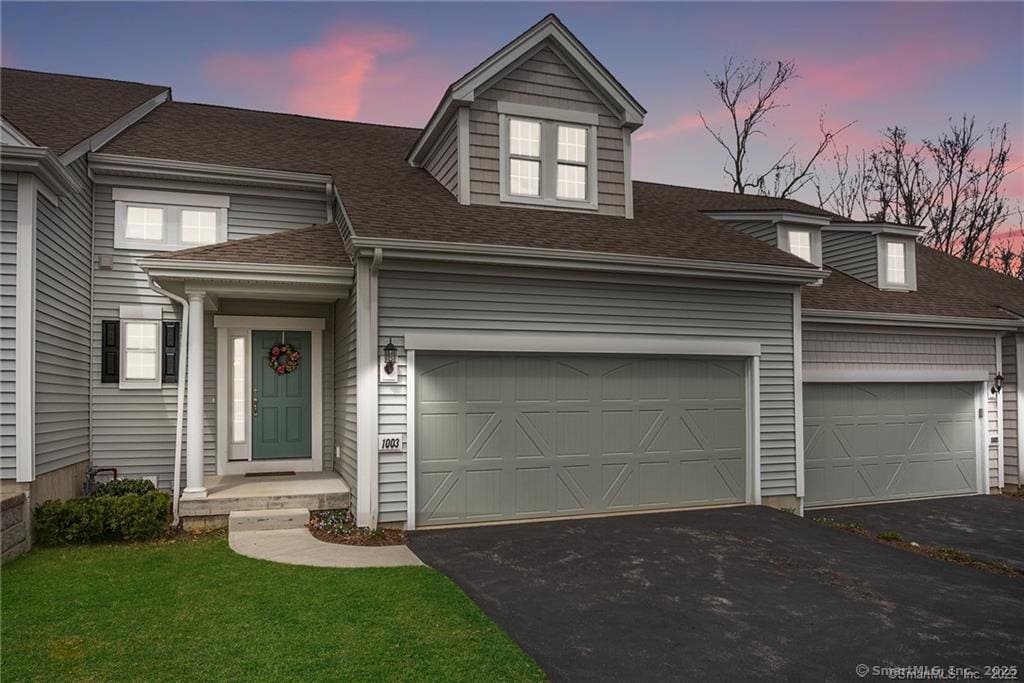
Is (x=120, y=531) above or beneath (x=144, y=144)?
beneath

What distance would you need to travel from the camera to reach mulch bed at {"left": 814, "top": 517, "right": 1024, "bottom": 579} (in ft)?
22.5

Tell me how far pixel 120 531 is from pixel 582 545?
4.95 meters

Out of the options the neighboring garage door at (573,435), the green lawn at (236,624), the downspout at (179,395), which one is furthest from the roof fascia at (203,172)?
the green lawn at (236,624)

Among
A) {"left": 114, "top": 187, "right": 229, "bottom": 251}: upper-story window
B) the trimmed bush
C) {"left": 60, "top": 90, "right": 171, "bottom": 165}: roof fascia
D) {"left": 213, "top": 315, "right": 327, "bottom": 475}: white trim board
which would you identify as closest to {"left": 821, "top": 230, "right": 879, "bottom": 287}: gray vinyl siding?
{"left": 213, "top": 315, "right": 327, "bottom": 475}: white trim board

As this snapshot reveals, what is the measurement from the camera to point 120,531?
7.04 m

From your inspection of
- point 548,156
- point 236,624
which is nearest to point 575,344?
point 548,156

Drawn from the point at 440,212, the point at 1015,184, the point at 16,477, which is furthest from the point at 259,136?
the point at 1015,184

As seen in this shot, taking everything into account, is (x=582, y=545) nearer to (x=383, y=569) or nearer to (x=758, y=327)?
(x=383, y=569)

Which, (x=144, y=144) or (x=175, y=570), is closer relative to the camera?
(x=175, y=570)

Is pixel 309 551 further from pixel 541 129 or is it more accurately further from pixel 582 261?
pixel 541 129

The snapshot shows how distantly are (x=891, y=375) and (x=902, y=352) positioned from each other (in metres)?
0.59

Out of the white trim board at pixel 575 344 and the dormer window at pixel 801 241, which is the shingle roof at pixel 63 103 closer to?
the white trim board at pixel 575 344

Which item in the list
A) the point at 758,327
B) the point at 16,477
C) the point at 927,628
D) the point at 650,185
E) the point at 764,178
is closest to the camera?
the point at 927,628

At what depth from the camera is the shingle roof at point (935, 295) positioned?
1130cm
